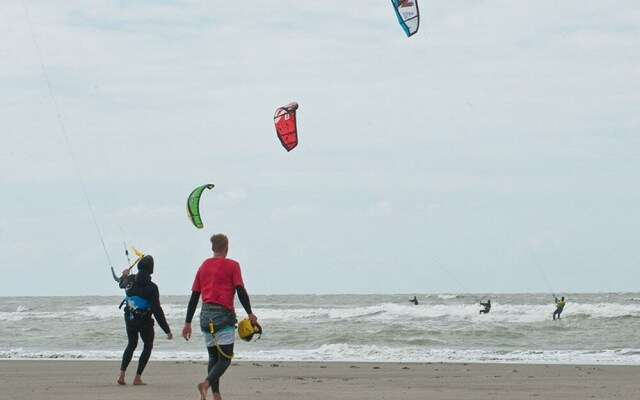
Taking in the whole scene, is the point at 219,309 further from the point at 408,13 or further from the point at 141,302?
the point at 408,13

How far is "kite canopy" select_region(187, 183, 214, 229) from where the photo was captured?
1045 cm

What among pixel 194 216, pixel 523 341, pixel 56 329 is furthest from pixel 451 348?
pixel 56 329

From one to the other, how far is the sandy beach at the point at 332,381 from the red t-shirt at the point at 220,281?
138cm

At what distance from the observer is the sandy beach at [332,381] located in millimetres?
7754

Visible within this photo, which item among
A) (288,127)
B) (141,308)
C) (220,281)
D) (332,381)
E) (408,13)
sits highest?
(408,13)

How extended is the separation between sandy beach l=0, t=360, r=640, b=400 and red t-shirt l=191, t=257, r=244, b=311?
1.38 m

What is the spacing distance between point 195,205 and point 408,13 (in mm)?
4860

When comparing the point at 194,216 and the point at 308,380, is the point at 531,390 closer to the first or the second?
the point at 308,380

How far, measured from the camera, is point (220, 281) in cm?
637

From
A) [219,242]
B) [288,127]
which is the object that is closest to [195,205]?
[219,242]

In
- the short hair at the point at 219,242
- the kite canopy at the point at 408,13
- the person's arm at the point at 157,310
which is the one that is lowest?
the person's arm at the point at 157,310

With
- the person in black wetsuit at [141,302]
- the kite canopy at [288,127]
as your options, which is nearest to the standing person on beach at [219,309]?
the person in black wetsuit at [141,302]

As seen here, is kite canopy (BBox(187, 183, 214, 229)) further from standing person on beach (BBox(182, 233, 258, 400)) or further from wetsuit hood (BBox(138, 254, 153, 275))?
standing person on beach (BBox(182, 233, 258, 400))

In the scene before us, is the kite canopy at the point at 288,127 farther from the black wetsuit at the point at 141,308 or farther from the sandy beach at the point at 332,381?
the black wetsuit at the point at 141,308
